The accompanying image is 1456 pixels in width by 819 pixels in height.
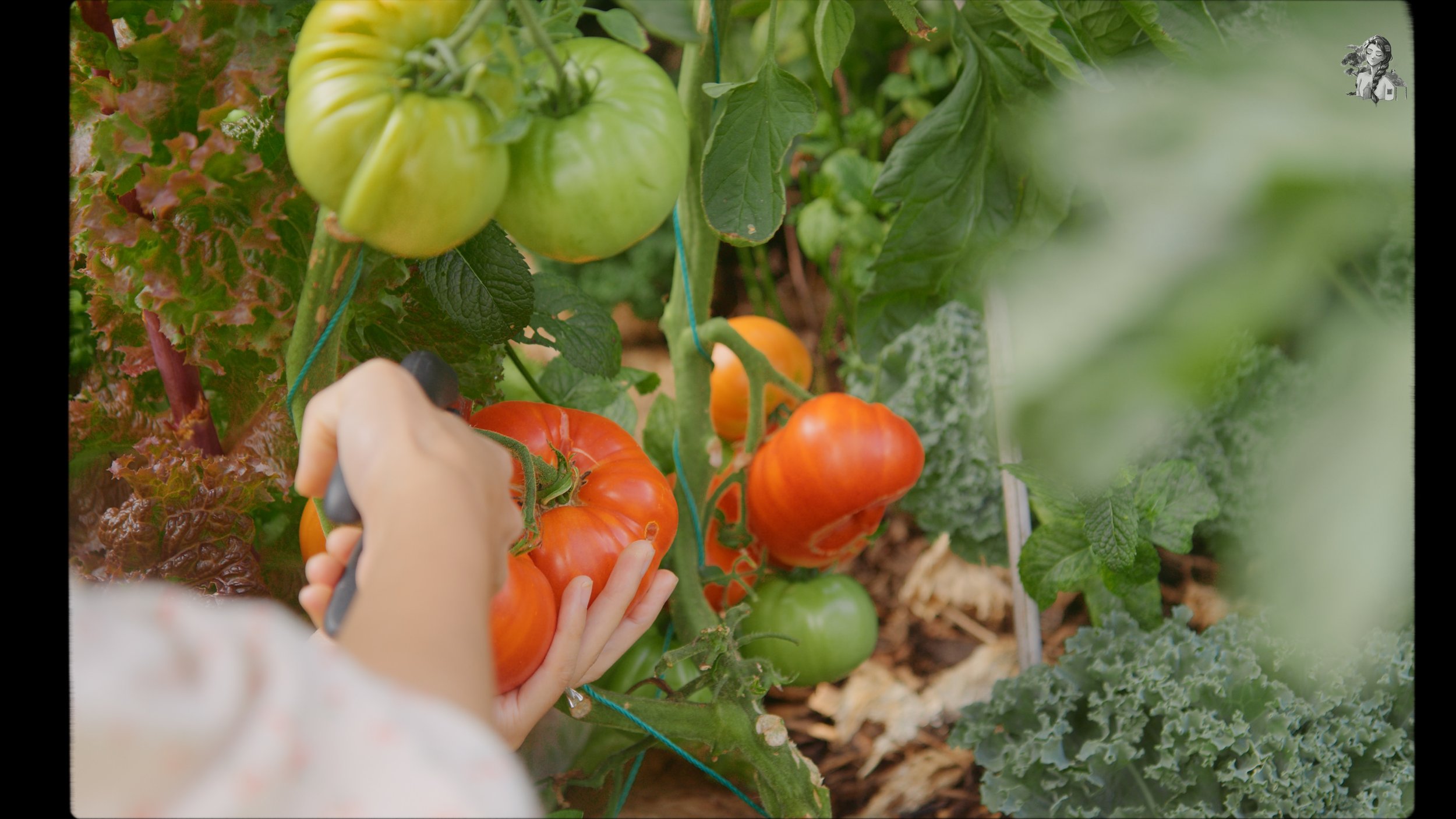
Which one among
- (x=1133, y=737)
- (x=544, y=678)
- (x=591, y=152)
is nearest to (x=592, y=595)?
(x=544, y=678)

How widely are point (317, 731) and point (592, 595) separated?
12.9 inches

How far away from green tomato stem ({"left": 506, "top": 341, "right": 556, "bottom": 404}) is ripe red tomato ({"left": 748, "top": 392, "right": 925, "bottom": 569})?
0.23 meters

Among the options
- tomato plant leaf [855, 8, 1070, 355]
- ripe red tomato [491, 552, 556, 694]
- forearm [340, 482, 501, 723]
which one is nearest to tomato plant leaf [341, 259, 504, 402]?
ripe red tomato [491, 552, 556, 694]

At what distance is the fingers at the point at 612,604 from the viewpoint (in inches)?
26.5

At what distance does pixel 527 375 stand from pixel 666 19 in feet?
1.24

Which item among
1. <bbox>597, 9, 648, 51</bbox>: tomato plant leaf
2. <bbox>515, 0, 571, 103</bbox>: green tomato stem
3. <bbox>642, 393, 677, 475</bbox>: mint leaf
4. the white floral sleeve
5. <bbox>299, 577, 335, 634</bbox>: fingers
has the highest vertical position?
<bbox>515, 0, 571, 103</bbox>: green tomato stem

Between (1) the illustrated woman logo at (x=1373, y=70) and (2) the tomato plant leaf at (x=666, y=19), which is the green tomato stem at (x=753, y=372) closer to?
(2) the tomato plant leaf at (x=666, y=19)

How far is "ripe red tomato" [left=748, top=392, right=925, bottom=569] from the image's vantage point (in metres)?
0.97

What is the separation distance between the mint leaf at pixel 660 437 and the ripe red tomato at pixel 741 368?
0.10 metres

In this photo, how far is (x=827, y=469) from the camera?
3.19ft

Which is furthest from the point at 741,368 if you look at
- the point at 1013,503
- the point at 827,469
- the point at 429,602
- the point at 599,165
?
the point at 429,602

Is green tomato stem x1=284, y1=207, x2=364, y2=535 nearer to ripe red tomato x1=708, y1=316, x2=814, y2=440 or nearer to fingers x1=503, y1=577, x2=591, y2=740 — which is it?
fingers x1=503, y1=577, x2=591, y2=740

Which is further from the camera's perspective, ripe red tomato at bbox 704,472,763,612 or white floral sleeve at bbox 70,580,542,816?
ripe red tomato at bbox 704,472,763,612

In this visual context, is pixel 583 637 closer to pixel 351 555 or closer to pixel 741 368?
pixel 351 555
